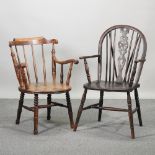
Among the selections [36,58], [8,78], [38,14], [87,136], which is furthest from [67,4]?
[87,136]

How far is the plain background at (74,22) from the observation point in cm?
459

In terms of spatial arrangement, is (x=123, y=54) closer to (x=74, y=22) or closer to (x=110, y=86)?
(x=110, y=86)

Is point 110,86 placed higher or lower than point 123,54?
lower

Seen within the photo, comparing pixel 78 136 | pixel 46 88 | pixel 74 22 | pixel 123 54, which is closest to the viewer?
pixel 78 136

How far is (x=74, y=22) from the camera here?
4.64 meters

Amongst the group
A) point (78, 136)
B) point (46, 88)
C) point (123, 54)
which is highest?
point (123, 54)

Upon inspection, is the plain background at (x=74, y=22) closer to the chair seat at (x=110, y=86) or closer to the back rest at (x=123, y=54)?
the back rest at (x=123, y=54)

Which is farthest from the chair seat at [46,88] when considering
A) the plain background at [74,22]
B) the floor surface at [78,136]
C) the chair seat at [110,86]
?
the plain background at [74,22]

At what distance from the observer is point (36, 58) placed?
465 cm

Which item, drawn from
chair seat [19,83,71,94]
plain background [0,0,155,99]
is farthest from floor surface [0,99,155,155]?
plain background [0,0,155,99]

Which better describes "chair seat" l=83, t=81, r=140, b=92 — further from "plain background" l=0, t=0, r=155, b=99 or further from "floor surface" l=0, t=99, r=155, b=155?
"plain background" l=0, t=0, r=155, b=99

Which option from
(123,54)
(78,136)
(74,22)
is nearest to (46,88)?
(78,136)

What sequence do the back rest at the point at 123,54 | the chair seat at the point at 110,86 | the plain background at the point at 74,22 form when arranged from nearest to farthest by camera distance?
the chair seat at the point at 110,86 → the back rest at the point at 123,54 → the plain background at the point at 74,22

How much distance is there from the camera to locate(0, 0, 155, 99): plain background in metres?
4.59
